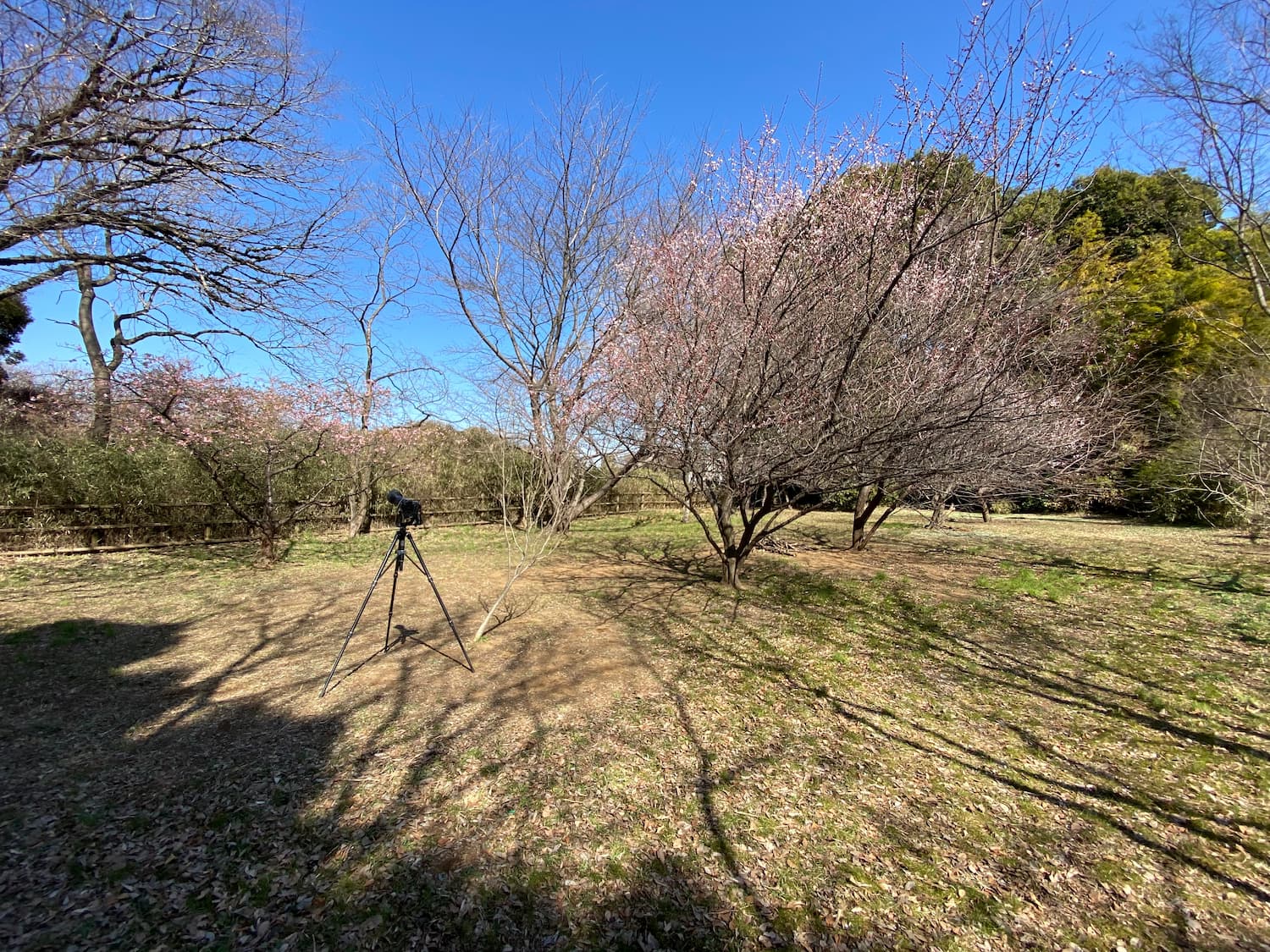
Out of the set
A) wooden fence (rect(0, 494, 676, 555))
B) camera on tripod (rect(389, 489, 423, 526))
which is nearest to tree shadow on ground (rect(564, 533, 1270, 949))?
camera on tripod (rect(389, 489, 423, 526))

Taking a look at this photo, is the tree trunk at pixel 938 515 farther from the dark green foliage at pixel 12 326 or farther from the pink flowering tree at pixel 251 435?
the dark green foliage at pixel 12 326

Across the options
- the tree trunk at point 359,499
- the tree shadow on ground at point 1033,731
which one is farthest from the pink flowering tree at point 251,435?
the tree shadow on ground at point 1033,731

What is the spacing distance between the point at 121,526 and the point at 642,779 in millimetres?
9898

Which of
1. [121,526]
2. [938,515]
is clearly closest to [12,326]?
[121,526]

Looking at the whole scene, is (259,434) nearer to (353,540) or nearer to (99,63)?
(353,540)

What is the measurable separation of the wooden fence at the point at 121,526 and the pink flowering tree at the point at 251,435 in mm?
372

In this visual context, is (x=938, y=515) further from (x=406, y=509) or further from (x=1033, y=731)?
(x=406, y=509)

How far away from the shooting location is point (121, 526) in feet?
26.9

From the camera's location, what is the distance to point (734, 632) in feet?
16.6

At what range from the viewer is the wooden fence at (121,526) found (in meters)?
7.51

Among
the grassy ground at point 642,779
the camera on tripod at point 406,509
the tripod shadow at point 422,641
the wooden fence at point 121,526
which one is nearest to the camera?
the grassy ground at point 642,779

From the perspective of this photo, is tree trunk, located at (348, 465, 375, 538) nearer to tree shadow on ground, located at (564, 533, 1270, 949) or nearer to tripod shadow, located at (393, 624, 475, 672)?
tripod shadow, located at (393, 624, 475, 672)

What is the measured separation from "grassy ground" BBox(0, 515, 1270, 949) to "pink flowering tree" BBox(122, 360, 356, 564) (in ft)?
8.86

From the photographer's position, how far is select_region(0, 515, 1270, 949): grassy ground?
1.87 metres
